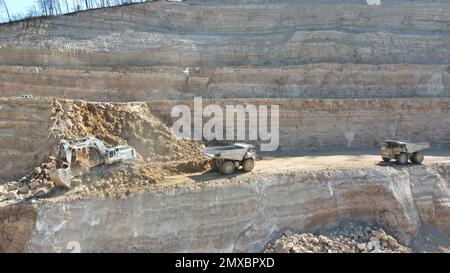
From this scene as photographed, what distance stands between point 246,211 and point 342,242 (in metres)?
3.18

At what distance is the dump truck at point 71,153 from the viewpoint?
1179 cm

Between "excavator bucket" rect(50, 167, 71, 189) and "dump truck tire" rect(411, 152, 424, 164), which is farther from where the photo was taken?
"dump truck tire" rect(411, 152, 424, 164)

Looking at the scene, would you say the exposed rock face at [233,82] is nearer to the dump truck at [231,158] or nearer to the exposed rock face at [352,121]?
the exposed rock face at [352,121]

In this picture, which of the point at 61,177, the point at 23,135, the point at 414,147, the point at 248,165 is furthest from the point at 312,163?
the point at 23,135

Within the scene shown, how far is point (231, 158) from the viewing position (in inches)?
537

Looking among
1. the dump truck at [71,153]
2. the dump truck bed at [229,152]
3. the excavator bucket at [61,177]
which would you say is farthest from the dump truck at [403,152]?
the excavator bucket at [61,177]

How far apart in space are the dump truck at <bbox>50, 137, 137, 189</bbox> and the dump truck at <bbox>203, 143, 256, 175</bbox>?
273 cm

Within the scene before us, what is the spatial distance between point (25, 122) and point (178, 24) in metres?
13.9

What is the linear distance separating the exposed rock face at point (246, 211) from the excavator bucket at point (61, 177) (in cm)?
83

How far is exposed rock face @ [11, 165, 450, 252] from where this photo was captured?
1109 cm

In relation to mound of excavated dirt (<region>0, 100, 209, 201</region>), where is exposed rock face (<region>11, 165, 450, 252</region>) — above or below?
below

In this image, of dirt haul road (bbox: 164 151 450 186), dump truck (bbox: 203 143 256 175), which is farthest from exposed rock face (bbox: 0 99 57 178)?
dump truck (bbox: 203 143 256 175)

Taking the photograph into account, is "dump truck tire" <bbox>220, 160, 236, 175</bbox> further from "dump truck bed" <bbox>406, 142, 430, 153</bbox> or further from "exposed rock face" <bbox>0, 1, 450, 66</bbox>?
"exposed rock face" <bbox>0, 1, 450, 66</bbox>
